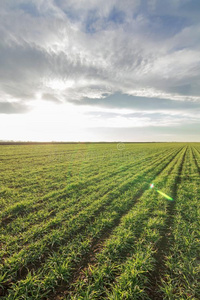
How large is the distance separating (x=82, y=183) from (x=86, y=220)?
518cm

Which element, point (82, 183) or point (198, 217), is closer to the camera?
point (198, 217)


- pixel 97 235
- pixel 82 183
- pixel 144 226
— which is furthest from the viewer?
pixel 82 183

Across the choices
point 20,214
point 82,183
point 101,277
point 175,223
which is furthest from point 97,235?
point 82,183

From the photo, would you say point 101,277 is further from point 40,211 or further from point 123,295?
point 40,211

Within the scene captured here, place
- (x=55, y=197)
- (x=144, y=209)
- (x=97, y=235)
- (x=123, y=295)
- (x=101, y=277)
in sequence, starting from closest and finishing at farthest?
1. (x=123, y=295)
2. (x=101, y=277)
3. (x=97, y=235)
4. (x=144, y=209)
5. (x=55, y=197)

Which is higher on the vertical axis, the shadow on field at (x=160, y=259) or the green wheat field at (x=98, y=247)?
the green wheat field at (x=98, y=247)

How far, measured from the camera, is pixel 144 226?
5867 millimetres

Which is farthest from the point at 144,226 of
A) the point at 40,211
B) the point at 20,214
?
the point at 20,214

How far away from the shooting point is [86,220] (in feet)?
20.4

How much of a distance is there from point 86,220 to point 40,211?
8.15ft

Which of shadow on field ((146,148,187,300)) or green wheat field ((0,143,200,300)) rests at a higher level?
green wheat field ((0,143,200,300))

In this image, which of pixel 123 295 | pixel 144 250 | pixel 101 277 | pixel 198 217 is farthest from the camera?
pixel 198 217

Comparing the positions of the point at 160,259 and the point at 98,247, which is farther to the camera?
the point at 98,247

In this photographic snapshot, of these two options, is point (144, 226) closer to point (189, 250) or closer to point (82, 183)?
point (189, 250)
